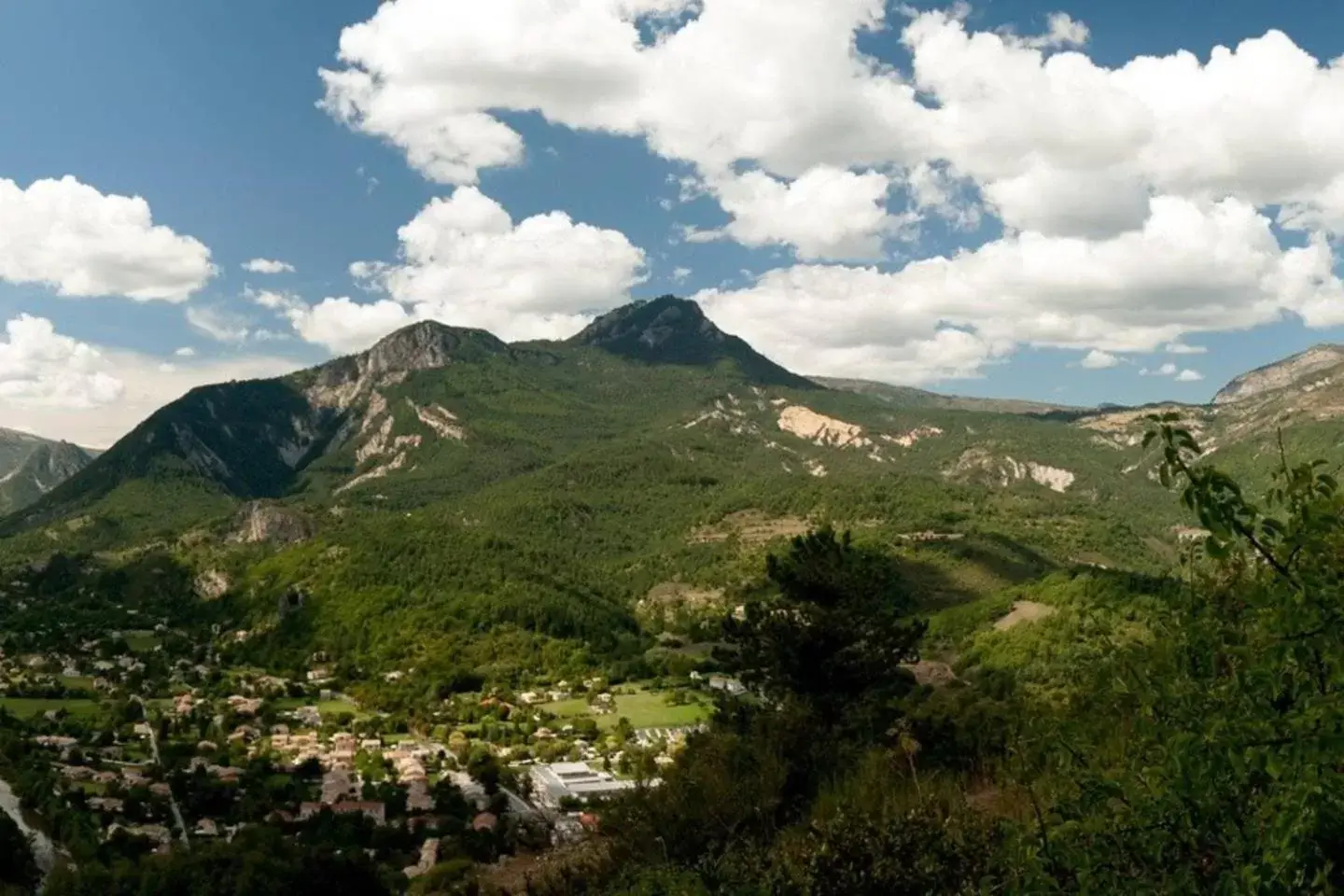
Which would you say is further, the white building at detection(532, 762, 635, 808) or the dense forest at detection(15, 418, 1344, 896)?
the white building at detection(532, 762, 635, 808)

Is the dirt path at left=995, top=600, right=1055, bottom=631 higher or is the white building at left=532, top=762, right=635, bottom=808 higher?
the dirt path at left=995, top=600, right=1055, bottom=631

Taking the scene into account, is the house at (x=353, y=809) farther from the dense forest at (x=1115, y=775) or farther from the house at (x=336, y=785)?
the dense forest at (x=1115, y=775)

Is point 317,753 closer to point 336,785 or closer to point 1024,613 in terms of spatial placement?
point 336,785

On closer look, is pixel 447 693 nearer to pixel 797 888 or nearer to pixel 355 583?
pixel 355 583

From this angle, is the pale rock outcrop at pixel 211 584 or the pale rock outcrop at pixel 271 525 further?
the pale rock outcrop at pixel 271 525

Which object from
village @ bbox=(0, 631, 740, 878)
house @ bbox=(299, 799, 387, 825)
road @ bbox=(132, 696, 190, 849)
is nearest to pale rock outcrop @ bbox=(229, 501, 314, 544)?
village @ bbox=(0, 631, 740, 878)

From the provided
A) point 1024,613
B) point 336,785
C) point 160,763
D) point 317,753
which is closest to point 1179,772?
point 336,785

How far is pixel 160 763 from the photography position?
64000 mm

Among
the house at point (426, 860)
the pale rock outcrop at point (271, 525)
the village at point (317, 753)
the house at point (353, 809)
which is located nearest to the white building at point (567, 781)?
the village at point (317, 753)

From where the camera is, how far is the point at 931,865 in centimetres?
667

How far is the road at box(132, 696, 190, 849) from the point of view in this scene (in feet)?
155

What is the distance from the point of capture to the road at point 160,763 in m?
47.4

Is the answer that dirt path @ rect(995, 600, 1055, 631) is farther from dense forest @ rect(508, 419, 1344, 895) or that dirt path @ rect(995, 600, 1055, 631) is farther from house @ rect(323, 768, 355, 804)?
dense forest @ rect(508, 419, 1344, 895)

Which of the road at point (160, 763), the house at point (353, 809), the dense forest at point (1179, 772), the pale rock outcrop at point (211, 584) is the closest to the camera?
the dense forest at point (1179, 772)
